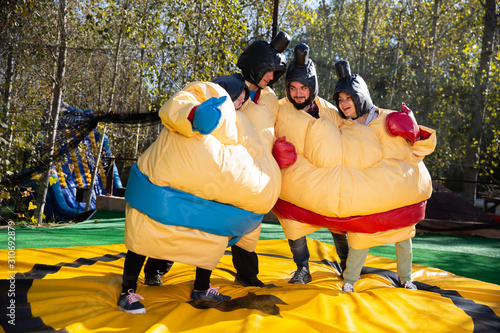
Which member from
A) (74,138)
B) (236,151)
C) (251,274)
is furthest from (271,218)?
(236,151)

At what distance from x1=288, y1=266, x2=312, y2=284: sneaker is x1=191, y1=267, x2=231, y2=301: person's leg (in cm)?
65

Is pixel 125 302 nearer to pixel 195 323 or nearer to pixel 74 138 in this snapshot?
pixel 195 323

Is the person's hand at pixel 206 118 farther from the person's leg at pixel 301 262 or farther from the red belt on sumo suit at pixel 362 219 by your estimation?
the person's leg at pixel 301 262

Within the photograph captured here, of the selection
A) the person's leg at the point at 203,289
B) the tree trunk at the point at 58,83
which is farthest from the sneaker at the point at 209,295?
the tree trunk at the point at 58,83

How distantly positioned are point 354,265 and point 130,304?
1.45 meters

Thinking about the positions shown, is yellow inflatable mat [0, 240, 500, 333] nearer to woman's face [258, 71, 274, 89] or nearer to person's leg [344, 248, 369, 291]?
person's leg [344, 248, 369, 291]

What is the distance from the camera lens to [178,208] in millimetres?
2061

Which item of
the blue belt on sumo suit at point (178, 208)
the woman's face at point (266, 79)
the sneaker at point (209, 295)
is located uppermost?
the woman's face at point (266, 79)

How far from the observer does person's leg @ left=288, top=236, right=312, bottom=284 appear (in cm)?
282

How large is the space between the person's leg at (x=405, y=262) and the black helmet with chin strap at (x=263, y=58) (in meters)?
1.46

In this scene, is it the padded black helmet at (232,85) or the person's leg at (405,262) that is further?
the person's leg at (405,262)

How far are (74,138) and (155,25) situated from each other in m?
4.02

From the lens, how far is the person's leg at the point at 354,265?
8.92 ft

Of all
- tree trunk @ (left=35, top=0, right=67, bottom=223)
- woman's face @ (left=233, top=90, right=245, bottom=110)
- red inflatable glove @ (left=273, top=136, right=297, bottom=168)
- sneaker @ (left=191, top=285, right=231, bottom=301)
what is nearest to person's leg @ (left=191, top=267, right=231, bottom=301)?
sneaker @ (left=191, top=285, right=231, bottom=301)
